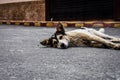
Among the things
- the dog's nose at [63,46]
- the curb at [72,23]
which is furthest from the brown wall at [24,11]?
the dog's nose at [63,46]

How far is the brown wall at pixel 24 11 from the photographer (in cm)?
1141

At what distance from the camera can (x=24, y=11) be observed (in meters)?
12.1

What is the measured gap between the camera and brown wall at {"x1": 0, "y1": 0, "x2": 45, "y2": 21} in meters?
11.4

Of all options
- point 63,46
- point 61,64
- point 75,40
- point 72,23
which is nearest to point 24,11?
point 72,23

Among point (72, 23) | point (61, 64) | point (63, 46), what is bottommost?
point (72, 23)

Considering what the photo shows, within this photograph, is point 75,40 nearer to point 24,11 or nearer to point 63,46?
point 63,46

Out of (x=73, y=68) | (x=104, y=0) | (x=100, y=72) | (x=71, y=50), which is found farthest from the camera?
(x=104, y=0)

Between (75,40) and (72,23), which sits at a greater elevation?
(75,40)

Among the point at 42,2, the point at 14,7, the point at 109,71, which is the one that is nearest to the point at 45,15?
the point at 42,2

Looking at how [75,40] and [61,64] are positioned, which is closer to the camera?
[61,64]

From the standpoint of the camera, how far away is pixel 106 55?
3.73 m

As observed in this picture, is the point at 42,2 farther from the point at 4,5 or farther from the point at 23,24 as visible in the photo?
the point at 4,5

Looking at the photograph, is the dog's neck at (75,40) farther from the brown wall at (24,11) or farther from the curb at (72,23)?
the brown wall at (24,11)

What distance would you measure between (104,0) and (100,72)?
710 centimetres
